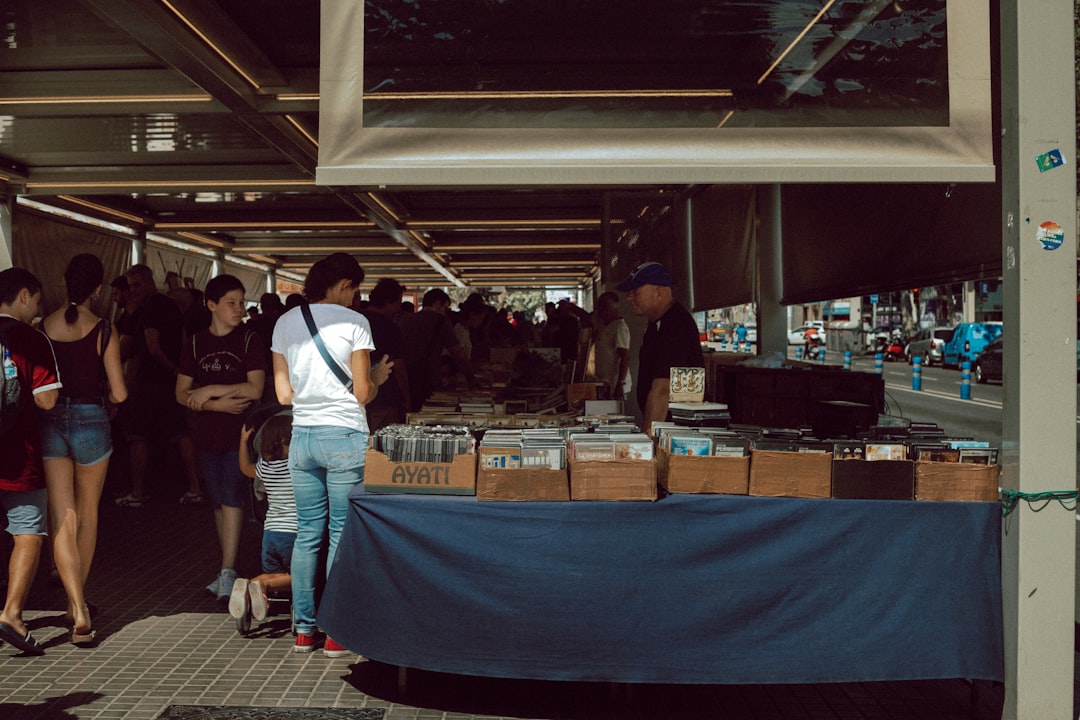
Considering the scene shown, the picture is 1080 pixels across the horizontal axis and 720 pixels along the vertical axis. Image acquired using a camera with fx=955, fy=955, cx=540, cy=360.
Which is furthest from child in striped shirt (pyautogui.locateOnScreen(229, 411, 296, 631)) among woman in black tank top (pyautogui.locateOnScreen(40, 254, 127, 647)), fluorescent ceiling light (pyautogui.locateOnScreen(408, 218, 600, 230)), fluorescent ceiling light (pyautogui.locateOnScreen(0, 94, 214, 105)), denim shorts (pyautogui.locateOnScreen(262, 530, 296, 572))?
fluorescent ceiling light (pyautogui.locateOnScreen(408, 218, 600, 230))

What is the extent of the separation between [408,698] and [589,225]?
1153cm

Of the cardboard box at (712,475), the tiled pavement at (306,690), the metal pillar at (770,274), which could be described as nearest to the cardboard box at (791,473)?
the cardboard box at (712,475)

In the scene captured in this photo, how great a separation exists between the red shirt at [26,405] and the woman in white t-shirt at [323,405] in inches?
46.9

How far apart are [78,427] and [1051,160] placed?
474 centimetres

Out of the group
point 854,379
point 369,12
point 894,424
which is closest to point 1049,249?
point 894,424

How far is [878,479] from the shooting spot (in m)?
4.01

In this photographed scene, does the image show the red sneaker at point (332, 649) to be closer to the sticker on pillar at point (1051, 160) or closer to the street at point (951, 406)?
the sticker on pillar at point (1051, 160)

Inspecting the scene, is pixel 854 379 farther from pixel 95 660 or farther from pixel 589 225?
pixel 589 225

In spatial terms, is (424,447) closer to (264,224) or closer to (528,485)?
(528,485)

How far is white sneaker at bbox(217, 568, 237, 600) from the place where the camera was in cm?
573

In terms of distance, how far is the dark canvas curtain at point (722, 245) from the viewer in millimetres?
10555

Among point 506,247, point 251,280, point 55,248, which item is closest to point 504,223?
point 506,247

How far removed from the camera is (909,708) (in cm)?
428

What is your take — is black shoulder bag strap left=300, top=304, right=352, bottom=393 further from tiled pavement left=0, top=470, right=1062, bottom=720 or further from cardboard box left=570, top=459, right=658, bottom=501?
tiled pavement left=0, top=470, right=1062, bottom=720
